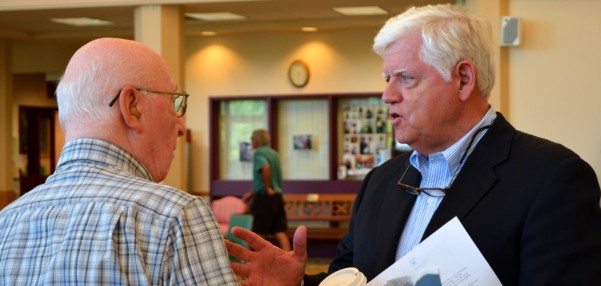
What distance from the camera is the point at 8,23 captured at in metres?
10.3

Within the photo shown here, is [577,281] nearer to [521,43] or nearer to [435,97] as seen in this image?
[435,97]

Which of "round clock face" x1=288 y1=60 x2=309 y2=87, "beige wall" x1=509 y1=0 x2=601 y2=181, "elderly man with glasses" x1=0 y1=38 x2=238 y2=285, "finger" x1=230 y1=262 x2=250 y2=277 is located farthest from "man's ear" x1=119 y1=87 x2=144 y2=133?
"round clock face" x1=288 y1=60 x2=309 y2=87

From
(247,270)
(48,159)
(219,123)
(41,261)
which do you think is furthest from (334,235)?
(41,261)

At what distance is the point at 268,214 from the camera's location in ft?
36.0

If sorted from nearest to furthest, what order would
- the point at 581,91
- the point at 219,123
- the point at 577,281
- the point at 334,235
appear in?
the point at 577,281 → the point at 581,91 → the point at 334,235 → the point at 219,123

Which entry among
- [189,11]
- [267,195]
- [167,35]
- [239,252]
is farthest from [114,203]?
[267,195]

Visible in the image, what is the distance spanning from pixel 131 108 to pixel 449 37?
90 cm

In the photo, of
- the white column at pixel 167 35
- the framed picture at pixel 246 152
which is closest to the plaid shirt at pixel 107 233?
the white column at pixel 167 35

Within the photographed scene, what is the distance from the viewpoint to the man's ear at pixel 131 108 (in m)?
1.73

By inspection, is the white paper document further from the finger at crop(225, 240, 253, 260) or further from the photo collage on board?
the photo collage on board

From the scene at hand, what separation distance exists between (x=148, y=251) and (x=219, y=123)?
489 inches

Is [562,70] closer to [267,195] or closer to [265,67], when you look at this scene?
[267,195]

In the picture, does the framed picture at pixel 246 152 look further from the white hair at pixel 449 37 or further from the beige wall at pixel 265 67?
the white hair at pixel 449 37

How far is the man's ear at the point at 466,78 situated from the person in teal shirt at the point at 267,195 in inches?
341
